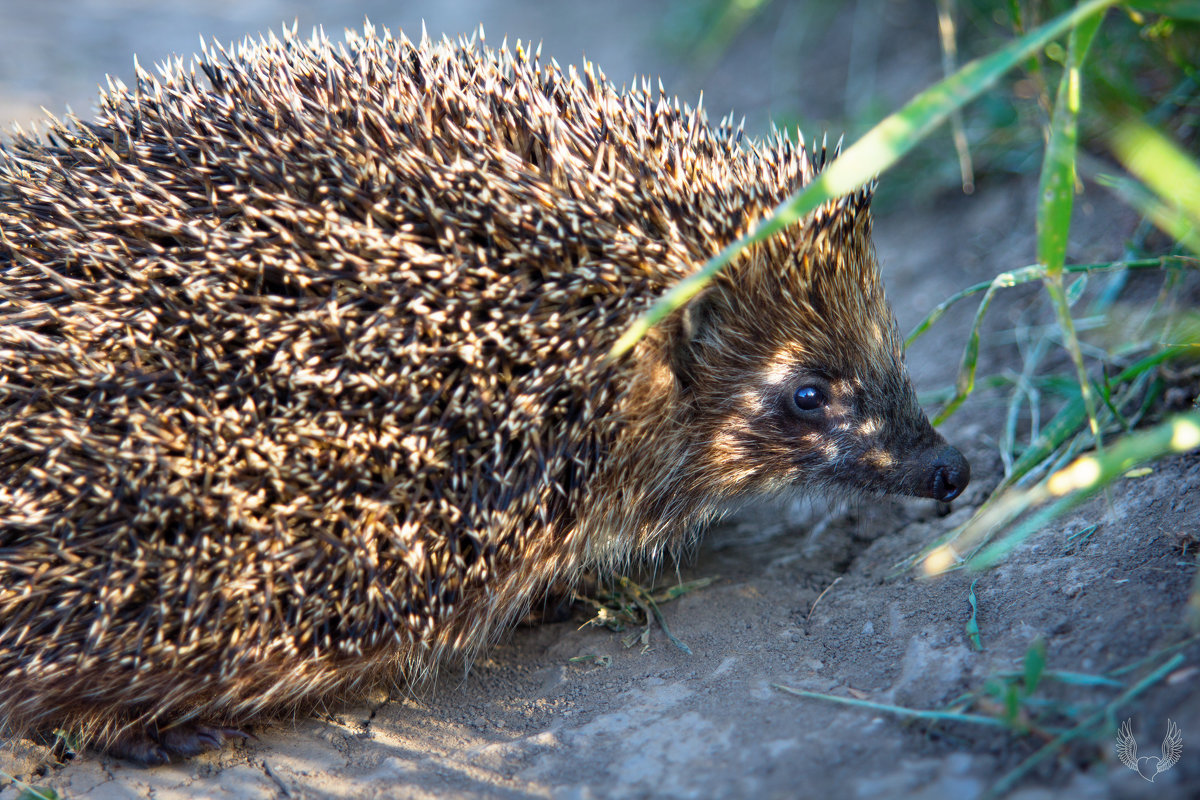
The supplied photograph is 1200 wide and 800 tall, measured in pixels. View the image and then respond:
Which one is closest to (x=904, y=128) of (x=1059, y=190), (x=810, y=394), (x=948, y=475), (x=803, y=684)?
(x=1059, y=190)

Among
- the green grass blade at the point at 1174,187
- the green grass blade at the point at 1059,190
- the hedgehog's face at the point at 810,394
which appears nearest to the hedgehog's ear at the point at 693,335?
the hedgehog's face at the point at 810,394

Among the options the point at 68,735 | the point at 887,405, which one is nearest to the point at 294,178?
the point at 68,735

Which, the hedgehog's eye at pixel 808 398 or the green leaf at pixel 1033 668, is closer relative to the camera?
the green leaf at pixel 1033 668

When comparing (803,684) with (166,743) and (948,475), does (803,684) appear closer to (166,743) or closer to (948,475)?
(948,475)

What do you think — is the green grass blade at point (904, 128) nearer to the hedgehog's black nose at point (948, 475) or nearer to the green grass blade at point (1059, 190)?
the green grass blade at point (1059, 190)

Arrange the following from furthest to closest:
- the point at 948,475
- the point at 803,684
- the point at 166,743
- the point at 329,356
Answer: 1. the point at 948,475
2. the point at 166,743
3. the point at 803,684
4. the point at 329,356

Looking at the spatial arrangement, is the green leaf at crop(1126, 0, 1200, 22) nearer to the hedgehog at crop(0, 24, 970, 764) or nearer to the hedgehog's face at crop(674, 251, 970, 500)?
the hedgehog at crop(0, 24, 970, 764)

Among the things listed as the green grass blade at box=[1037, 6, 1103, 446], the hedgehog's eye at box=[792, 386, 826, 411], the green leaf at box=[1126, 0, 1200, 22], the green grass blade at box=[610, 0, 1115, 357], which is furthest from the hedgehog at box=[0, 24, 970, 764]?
the green leaf at box=[1126, 0, 1200, 22]
